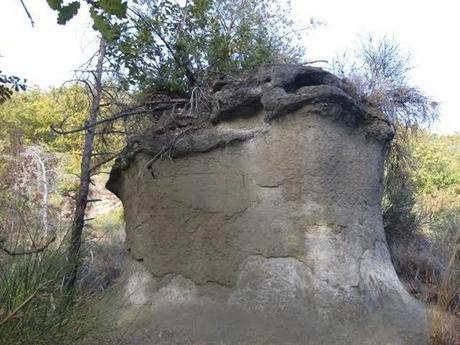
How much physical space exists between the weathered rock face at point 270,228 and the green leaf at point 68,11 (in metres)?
3.85

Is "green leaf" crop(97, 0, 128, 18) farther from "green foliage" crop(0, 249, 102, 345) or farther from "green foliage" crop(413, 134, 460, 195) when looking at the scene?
"green foliage" crop(413, 134, 460, 195)

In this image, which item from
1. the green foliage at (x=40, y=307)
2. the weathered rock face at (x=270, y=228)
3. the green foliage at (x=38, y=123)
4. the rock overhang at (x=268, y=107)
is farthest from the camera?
the green foliage at (x=38, y=123)

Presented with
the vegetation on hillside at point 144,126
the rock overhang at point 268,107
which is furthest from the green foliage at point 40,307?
the rock overhang at point 268,107

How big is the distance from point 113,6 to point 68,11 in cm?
16

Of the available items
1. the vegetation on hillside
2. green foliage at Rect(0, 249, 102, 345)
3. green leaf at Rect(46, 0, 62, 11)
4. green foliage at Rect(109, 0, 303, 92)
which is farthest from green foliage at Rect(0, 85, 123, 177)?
green leaf at Rect(46, 0, 62, 11)

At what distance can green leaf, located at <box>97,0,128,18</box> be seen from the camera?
1943 millimetres

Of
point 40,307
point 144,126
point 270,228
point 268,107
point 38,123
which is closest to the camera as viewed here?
point 40,307

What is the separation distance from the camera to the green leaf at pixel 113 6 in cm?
194

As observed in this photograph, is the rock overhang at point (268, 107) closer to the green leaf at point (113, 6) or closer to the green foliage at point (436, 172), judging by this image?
the green leaf at point (113, 6)

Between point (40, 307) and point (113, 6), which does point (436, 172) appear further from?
point (113, 6)

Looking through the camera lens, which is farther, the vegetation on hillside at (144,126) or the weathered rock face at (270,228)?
the weathered rock face at (270,228)

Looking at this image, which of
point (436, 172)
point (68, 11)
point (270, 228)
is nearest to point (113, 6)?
point (68, 11)

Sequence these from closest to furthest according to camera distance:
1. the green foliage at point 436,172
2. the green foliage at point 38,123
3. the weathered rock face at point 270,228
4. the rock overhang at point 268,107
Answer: the weathered rock face at point 270,228, the rock overhang at point 268,107, the green foliage at point 38,123, the green foliage at point 436,172

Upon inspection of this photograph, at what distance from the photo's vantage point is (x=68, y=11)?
1.97 metres
